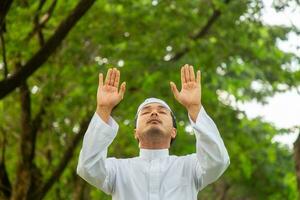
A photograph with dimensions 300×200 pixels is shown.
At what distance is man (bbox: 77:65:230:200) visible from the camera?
392cm

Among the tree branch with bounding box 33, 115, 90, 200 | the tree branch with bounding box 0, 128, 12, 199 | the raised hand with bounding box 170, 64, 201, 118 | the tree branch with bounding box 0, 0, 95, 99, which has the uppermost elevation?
the raised hand with bounding box 170, 64, 201, 118

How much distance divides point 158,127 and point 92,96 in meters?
8.12

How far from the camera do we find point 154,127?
4055mm

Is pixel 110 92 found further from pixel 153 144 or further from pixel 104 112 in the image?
pixel 153 144

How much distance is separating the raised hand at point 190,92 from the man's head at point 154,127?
0.16 metres

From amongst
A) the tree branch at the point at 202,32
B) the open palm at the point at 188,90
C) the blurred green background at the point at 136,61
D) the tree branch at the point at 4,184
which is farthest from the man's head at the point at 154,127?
the tree branch at the point at 4,184

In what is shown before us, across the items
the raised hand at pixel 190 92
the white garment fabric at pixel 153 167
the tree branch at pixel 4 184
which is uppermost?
the raised hand at pixel 190 92

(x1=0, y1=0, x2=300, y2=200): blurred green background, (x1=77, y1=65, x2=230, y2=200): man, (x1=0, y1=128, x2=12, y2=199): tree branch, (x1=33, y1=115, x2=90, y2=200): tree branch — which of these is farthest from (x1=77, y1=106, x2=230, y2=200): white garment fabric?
(x1=0, y1=128, x2=12, y2=199): tree branch

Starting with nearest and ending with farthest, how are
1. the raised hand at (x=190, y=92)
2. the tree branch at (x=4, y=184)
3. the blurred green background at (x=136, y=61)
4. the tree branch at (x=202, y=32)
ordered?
the raised hand at (x=190, y=92), the blurred green background at (x=136, y=61), the tree branch at (x=202, y=32), the tree branch at (x=4, y=184)

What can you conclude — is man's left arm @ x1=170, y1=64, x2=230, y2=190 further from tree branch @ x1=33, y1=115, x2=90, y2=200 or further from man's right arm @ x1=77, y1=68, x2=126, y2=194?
tree branch @ x1=33, y1=115, x2=90, y2=200

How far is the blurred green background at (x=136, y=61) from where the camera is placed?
452 inches

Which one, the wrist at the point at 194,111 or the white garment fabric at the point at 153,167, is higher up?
the wrist at the point at 194,111

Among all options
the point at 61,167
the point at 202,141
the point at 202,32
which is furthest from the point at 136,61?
the point at 202,141

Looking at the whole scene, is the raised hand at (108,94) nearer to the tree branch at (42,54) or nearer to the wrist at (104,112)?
the wrist at (104,112)
